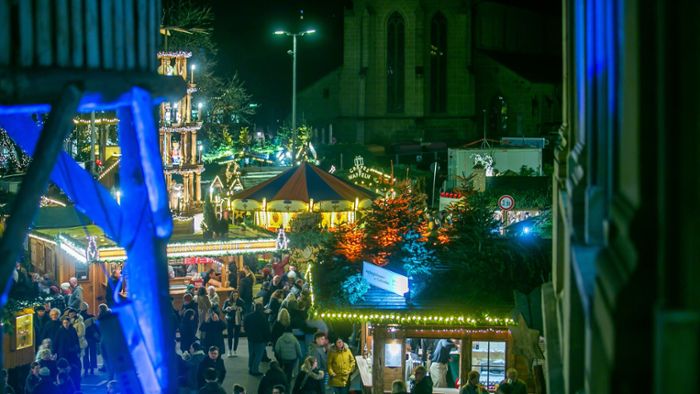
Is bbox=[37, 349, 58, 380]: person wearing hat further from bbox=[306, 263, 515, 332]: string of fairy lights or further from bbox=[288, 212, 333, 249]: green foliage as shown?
bbox=[288, 212, 333, 249]: green foliage

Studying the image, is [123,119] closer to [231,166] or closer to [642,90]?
[642,90]

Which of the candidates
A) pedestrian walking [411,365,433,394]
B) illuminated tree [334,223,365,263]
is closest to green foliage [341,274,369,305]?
illuminated tree [334,223,365,263]

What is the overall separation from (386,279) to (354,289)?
1.57ft

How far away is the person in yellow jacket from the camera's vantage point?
14219 millimetres

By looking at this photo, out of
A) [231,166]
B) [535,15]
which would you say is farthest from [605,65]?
[535,15]

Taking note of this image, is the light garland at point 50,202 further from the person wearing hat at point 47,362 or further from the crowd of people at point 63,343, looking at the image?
the person wearing hat at point 47,362

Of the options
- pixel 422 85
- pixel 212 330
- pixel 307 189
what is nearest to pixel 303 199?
pixel 307 189

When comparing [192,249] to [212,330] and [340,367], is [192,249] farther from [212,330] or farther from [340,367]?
[340,367]

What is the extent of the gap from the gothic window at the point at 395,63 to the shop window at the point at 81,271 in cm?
3491

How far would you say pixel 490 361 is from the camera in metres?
13.9

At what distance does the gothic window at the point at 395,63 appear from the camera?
5425cm

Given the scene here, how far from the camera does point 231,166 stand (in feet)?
109

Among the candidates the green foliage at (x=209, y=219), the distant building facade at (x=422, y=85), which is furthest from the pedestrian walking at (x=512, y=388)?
the distant building facade at (x=422, y=85)

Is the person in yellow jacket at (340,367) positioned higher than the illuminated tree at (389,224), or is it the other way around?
the illuminated tree at (389,224)
